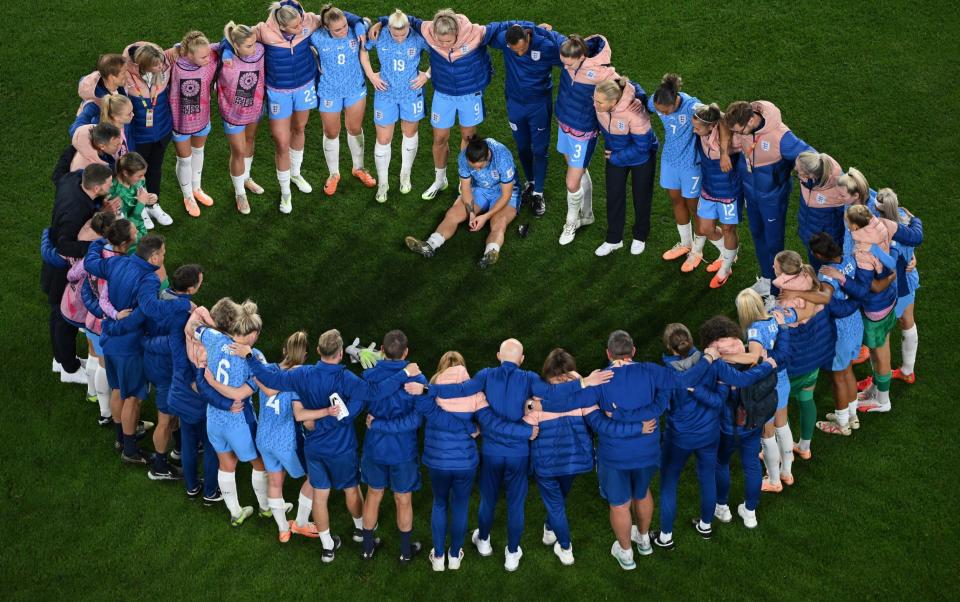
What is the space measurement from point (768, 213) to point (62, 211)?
5.96 m

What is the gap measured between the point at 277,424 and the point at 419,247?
3.42 meters

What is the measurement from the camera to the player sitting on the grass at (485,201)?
37.2 ft

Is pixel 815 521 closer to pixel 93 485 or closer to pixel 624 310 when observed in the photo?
pixel 624 310

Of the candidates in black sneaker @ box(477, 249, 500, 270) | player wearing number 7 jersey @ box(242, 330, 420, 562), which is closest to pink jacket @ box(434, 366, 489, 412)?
player wearing number 7 jersey @ box(242, 330, 420, 562)

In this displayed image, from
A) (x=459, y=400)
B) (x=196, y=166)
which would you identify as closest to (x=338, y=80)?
(x=196, y=166)

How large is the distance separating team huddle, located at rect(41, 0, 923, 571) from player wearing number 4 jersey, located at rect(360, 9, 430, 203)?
1.0 inches

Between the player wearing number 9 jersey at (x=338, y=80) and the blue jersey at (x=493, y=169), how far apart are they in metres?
1.34

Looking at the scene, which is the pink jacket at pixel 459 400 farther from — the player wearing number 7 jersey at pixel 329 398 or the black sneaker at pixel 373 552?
the black sneaker at pixel 373 552

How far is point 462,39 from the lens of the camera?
11320 mm

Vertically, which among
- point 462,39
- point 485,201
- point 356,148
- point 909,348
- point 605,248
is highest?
point 462,39

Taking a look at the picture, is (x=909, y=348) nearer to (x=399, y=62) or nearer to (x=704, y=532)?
(x=704, y=532)

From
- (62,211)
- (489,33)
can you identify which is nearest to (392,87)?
(489,33)

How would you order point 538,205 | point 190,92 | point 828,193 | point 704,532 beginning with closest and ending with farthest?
point 704,532 < point 828,193 < point 190,92 < point 538,205

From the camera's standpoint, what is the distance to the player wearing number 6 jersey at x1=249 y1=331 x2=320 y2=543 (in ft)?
28.1
